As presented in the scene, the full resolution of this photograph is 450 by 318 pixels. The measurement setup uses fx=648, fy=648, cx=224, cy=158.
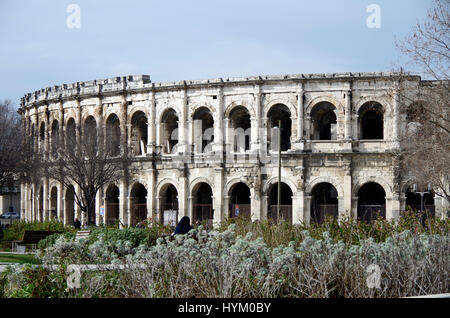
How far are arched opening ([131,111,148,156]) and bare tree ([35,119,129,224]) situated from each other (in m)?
1.17

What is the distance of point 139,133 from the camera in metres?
36.8

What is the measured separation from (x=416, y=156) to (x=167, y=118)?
14.8 m

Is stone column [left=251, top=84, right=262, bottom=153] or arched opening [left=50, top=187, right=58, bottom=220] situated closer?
stone column [left=251, top=84, right=262, bottom=153]

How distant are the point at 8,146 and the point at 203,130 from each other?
1060cm

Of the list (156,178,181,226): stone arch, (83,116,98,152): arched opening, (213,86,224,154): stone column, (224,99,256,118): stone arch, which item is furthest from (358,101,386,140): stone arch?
(83,116,98,152): arched opening

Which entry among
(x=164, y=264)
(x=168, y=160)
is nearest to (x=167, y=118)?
(x=168, y=160)

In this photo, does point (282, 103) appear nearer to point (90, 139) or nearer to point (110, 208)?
point (90, 139)

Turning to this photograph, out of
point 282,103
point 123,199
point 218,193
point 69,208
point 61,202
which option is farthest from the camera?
point 69,208

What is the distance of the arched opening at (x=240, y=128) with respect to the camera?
33.6 meters

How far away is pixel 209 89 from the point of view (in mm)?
33656

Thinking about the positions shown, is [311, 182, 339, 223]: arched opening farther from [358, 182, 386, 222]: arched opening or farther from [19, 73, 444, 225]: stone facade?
[358, 182, 386, 222]: arched opening

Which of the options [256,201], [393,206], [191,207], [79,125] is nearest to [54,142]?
[79,125]

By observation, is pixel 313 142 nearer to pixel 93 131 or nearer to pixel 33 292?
pixel 93 131

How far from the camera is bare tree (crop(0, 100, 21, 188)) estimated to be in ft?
92.0
